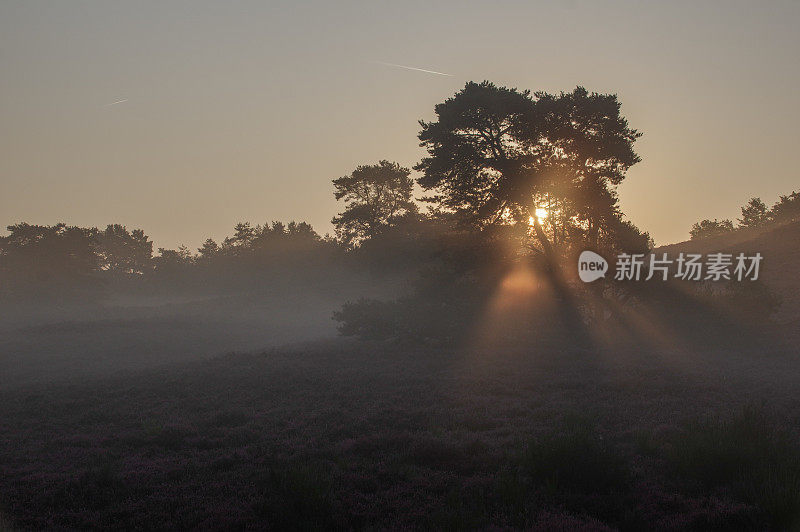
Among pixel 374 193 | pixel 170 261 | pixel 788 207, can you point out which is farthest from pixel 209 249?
pixel 788 207

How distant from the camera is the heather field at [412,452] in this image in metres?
7.73

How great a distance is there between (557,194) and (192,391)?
21448mm

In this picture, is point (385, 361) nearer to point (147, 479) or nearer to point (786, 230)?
point (147, 479)

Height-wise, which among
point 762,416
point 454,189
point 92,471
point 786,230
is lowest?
point 92,471

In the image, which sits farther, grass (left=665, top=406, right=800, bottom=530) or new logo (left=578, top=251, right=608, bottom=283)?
new logo (left=578, top=251, right=608, bottom=283)

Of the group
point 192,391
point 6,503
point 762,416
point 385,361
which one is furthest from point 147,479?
point 385,361

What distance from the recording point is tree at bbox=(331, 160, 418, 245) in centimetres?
6288

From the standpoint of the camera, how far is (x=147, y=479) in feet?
32.2

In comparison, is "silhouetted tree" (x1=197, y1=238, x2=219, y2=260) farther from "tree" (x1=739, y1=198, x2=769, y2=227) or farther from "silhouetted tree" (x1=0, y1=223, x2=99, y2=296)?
"tree" (x1=739, y1=198, x2=769, y2=227)

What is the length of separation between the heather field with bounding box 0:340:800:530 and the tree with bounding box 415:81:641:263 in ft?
38.8

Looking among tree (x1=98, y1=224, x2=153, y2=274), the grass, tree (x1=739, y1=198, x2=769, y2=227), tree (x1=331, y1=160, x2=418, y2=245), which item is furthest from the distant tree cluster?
tree (x1=98, y1=224, x2=153, y2=274)

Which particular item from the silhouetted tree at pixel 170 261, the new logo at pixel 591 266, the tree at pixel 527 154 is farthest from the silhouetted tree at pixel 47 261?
the new logo at pixel 591 266


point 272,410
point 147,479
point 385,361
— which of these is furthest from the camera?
point 385,361

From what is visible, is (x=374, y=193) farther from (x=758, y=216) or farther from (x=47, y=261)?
(x=758, y=216)
